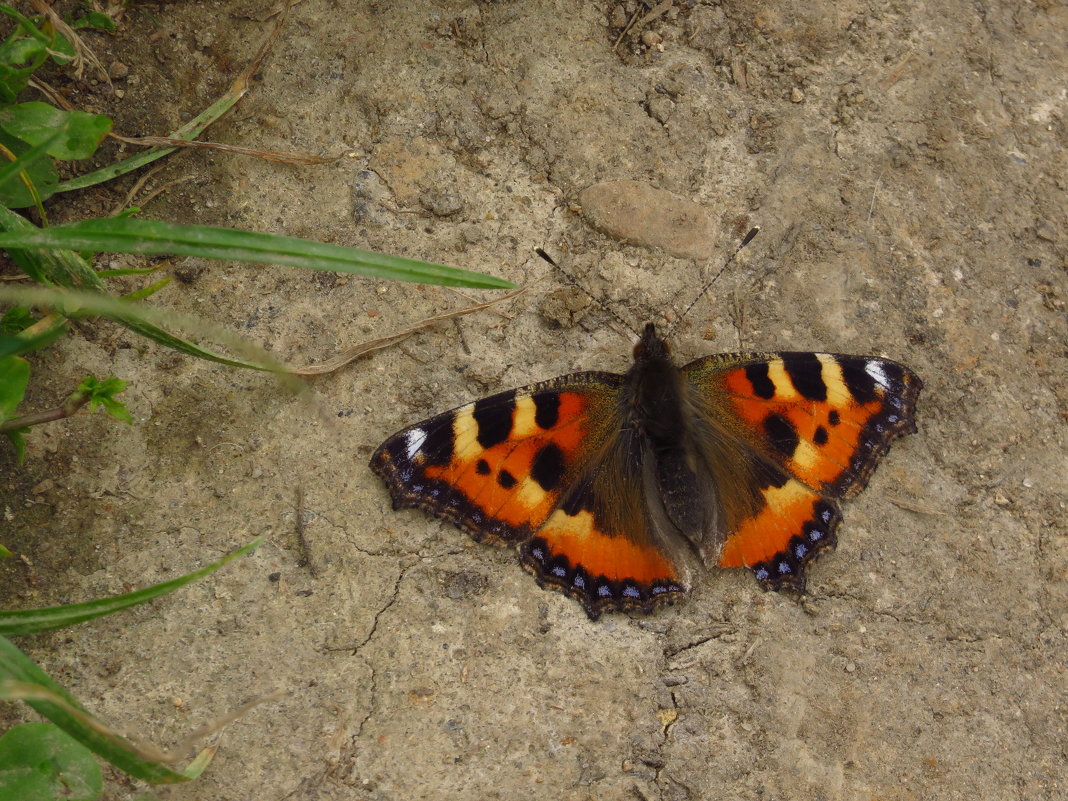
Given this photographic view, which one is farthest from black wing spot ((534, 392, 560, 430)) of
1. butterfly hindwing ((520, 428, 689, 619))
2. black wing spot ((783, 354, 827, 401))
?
black wing spot ((783, 354, 827, 401))

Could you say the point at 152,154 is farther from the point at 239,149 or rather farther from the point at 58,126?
the point at 58,126

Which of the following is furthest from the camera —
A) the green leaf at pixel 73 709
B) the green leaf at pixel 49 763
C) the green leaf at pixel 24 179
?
the green leaf at pixel 24 179

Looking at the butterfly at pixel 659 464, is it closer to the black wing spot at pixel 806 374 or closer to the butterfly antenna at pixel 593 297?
the black wing spot at pixel 806 374

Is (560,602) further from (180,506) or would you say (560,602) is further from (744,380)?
(180,506)

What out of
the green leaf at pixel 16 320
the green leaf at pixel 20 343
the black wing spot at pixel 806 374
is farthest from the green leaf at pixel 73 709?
the black wing spot at pixel 806 374

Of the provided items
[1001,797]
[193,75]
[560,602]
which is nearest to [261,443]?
[560,602]

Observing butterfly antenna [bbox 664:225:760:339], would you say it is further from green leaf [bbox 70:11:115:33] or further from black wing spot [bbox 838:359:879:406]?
green leaf [bbox 70:11:115:33]
